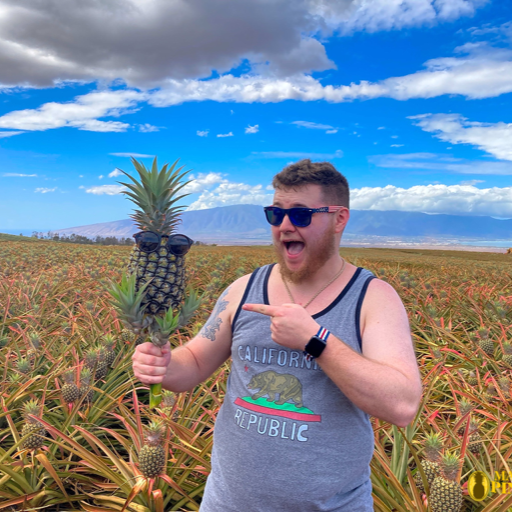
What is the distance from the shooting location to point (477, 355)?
493 centimetres

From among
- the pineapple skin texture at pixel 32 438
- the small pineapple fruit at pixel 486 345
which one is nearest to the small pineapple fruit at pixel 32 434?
the pineapple skin texture at pixel 32 438

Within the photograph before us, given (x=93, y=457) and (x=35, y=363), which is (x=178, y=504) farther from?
(x=35, y=363)

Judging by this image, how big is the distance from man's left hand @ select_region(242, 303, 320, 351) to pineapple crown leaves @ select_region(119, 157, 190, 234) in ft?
2.03

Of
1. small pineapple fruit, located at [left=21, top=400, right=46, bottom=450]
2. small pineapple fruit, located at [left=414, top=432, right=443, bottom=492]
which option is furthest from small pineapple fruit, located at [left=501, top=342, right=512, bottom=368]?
small pineapple fruit, located at [left=21, top=400, right=46, bottom=450]

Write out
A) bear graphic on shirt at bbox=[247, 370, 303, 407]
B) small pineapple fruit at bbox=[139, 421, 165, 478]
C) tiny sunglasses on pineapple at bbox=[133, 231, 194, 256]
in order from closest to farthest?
tiny sunglasses on pineapple at bbox=[133, 231, 194, 256] → bear graphic on shirt at bbox=[247, 370, 303, 407] → small pineapple fruit at bbox=[139, 421, 165, 478]

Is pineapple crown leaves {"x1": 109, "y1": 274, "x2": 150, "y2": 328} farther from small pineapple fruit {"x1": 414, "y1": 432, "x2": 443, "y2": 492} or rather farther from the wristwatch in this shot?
small pineapple fruit {"x1": 414, "y1": 432, "x2": 443, "y2": 492}

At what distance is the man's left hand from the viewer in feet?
5.62

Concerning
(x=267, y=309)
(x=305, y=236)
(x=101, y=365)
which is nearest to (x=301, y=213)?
(x=305, y=236)

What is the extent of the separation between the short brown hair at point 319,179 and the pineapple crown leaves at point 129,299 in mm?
1040

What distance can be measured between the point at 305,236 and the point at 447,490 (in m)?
1.61

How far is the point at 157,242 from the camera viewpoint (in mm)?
1637

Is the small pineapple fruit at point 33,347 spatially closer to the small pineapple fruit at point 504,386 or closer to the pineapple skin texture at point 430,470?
the pineapple skin texture at point 430,470

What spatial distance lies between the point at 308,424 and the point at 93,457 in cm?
172

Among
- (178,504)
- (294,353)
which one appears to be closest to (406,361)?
(294,353)
